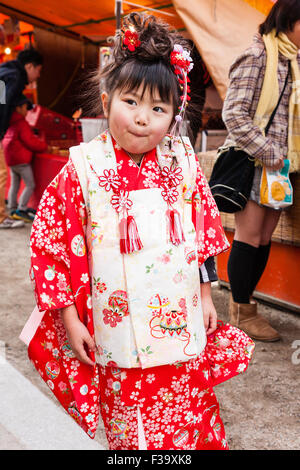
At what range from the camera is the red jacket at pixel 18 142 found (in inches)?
196

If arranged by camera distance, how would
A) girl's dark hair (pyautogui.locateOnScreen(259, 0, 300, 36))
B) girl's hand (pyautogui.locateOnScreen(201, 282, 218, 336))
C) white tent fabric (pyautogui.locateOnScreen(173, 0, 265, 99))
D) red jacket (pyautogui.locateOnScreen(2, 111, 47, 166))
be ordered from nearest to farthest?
1. girl's hand (pyautogui.locateOnScreen(201, 282, 218, 336))
2. girl's dark hair (pyautogui.locateOnScreen(259, 0, 300, 36))
3. white tent fabric (pyautogui.locateOnScreen(173, 0, 265, 99))
4. red jacket (pyautogui.locateOnScreen(2, 111, 47, 166))

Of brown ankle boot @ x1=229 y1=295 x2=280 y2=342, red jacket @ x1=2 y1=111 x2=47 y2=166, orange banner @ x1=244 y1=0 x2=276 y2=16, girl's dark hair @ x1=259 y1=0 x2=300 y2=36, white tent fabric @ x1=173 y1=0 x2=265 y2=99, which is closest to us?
girl's dark hair @ x1=259 y1=0 x2=300 y2=36

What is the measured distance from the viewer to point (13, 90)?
4543 mm

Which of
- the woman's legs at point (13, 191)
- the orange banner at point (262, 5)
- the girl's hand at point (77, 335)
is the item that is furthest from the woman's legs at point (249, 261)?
the woman's legs at point (13, 191)

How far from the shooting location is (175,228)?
117 cm

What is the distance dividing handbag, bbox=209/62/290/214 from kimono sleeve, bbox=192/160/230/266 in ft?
3.10

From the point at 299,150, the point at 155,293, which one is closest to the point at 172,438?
the point at 155,293

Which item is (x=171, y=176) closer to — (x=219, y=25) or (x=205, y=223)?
(x=205, y=223)

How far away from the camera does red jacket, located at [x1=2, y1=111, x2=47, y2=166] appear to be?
497 centimetres

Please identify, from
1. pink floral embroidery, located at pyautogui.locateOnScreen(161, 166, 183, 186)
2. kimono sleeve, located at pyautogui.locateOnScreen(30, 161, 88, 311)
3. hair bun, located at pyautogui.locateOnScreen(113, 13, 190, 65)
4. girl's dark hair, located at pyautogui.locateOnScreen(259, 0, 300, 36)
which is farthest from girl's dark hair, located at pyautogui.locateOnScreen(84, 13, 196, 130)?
girl's dark hair, located at pyautogui.locateOnScreen(259, 0, 300, 36)

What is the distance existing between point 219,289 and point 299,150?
1.25m

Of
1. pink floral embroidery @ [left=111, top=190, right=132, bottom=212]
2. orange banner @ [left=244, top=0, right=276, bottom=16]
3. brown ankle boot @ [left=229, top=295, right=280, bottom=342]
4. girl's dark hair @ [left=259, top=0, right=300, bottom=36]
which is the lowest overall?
brown ankle boot @ [left=229, top=295, right=280, bottom=342]

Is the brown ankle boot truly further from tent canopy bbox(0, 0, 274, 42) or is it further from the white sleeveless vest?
tent canopy bbox(0, 0, 274, 42)

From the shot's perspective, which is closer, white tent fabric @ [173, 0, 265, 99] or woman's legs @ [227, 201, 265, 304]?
woman's legs @ [227, 201, 265, 304]
